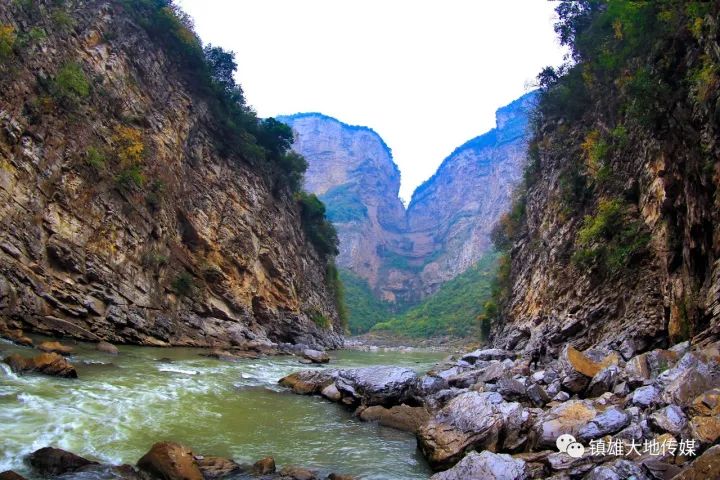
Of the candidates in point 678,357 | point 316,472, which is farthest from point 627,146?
point 316,472

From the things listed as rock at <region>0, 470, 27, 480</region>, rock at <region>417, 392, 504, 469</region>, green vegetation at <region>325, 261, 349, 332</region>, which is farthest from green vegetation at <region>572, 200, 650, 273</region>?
green vegetation at <region>325, 261, 349, 332</region>

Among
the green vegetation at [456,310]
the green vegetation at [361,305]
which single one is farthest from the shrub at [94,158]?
the green vegetation at [361,305]

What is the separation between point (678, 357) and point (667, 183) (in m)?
5.27

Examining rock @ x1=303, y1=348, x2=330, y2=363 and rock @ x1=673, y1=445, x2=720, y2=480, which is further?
rock @ x1=303, y1=348, x2=330, y2=363

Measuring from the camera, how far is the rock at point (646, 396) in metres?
6.13

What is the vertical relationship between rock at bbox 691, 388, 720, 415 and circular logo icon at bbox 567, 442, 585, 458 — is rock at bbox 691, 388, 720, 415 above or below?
above

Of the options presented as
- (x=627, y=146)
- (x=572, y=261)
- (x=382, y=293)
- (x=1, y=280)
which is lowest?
(x=382, y=293)

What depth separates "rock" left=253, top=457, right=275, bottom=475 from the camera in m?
6.22

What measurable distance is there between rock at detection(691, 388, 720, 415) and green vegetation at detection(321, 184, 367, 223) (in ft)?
402

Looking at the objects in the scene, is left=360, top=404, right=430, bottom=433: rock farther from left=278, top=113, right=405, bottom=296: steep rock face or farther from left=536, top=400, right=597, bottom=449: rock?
left=278, top=113, right=405, bottom=296: steep rock face

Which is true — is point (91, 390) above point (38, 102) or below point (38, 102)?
below

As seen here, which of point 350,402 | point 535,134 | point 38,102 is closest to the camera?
point 350,402

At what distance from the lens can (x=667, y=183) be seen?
432 inches

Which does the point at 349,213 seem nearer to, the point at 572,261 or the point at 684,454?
the point at 572,261
